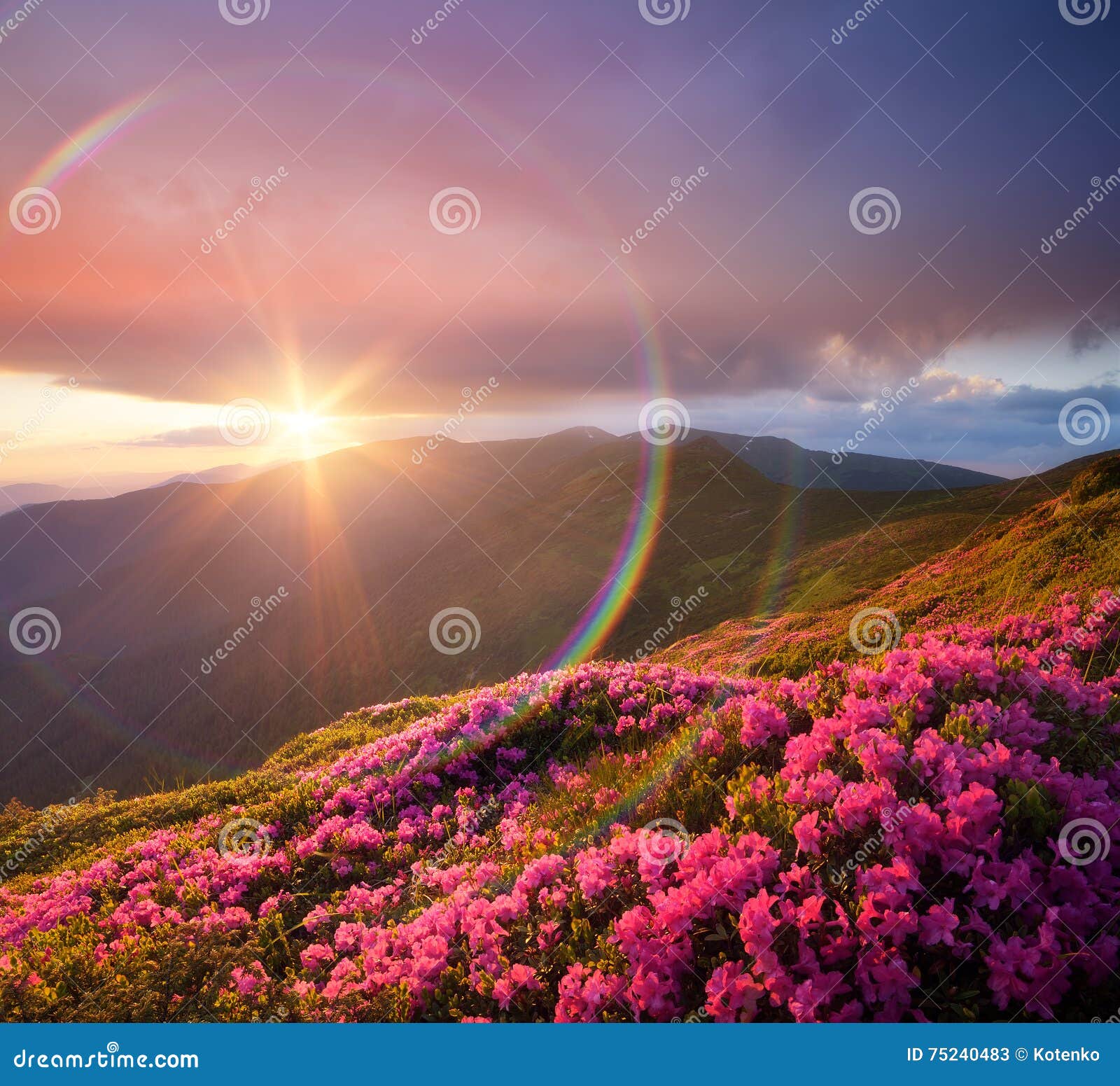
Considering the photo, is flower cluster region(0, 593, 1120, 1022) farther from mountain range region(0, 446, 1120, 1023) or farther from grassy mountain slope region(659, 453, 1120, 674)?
grassy mountain slope region(659, 453, 1120, 674)

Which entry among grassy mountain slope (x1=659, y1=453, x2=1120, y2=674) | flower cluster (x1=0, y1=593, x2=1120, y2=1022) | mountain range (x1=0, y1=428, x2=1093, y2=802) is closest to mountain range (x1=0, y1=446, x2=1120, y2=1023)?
flower cluster (x1=0, y1=593, x2=1120, y2=1022)

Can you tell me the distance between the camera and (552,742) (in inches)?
402

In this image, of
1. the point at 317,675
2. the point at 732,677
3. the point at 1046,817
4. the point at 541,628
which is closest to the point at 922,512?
the point at 541,628

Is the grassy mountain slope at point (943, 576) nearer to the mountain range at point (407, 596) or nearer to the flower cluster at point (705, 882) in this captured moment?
the mountain range at point (407, 596)

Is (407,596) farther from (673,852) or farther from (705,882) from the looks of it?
(705,882)

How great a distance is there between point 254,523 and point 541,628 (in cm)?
16539

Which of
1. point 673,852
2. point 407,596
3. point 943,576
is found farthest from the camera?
point 407,596

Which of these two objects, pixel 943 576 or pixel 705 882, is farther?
pixel 943 576

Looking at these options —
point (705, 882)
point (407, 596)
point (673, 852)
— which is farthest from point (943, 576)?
point (407, 596)

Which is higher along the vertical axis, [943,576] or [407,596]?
[407,596]

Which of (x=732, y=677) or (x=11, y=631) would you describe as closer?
(x=732, y=677)

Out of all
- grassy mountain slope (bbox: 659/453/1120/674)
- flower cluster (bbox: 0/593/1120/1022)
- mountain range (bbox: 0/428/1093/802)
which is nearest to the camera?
flower cluster (bbox: 0/593/1120/1022)

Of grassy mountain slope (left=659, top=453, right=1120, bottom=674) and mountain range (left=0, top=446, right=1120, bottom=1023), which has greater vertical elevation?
grassy mountain slope (left=659, top=453, right=1120, bottom=674)

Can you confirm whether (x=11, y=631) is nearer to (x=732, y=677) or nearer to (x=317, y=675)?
(x=317, y=675)
